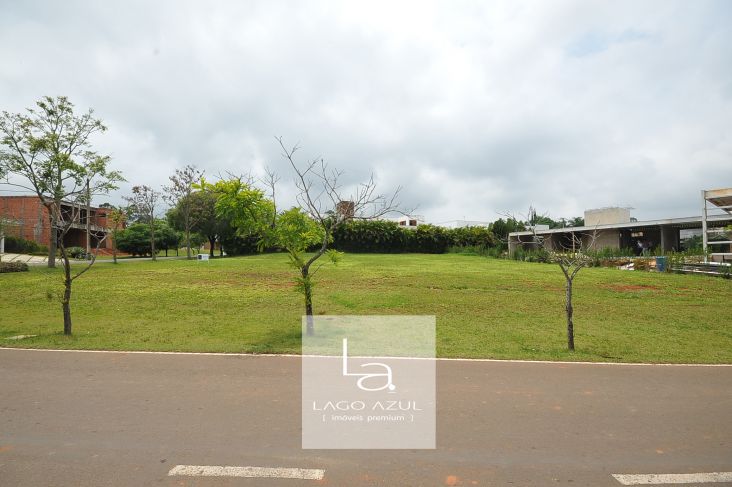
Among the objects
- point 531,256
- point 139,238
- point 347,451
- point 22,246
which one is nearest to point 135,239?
point 139,238

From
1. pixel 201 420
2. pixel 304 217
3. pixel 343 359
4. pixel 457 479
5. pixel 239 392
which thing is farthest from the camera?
pixel 304 217

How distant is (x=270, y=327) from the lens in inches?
449

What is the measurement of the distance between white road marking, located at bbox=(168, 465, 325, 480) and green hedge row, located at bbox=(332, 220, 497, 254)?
143 feet

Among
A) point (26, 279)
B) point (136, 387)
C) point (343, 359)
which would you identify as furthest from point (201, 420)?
point (26, 279)

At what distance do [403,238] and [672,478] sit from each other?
4625 cm

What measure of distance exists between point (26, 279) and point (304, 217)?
17.0 metres

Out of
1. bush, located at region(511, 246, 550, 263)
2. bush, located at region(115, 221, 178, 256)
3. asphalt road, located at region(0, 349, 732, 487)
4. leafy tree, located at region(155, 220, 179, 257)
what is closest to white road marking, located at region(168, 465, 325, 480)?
asphalt road, located at region(0, 349, 732, 487)

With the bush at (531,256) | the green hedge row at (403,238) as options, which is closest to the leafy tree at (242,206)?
the bush at (531,256)

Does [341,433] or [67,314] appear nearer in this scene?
[341,433]

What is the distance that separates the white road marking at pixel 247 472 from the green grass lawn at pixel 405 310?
4.78 m

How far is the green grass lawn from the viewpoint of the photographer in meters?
9.56

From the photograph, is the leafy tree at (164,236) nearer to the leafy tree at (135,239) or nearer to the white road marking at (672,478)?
the leafy tree at (135,239)

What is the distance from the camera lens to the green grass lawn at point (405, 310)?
31.4 ft

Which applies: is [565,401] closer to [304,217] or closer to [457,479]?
[457,479]
